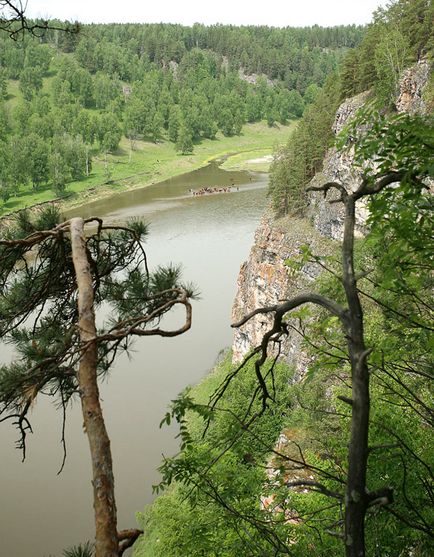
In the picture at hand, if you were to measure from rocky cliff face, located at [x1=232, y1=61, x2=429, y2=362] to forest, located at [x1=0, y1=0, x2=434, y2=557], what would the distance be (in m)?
0.41

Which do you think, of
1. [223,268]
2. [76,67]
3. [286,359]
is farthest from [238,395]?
[76,67]

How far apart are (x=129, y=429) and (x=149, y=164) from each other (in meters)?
72.2

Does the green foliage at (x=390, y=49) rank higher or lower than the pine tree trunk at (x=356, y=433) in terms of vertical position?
higher

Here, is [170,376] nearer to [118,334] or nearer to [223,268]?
[223,268]

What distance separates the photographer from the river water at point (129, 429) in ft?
64.3

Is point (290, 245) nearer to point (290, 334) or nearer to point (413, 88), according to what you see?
point (290, 334)

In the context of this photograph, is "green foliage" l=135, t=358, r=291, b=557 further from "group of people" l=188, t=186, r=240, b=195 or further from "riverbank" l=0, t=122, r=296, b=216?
"group of people" l=188, t=186, r=240, b=195

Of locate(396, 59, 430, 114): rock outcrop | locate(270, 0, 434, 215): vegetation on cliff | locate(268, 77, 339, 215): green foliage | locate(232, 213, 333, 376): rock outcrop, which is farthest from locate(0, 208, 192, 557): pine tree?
locate(270, 0, 434, 215): vegetation on cliff

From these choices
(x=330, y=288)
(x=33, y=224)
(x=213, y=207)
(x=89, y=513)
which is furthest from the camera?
(x=213, y=207)

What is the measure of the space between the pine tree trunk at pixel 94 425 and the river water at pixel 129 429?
392 inches

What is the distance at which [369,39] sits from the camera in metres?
42.3

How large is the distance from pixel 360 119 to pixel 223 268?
35.8m

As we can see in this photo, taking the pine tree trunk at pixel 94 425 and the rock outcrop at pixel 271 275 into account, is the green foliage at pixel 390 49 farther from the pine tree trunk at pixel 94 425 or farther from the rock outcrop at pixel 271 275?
the pine tree trunk at pixel 94 425

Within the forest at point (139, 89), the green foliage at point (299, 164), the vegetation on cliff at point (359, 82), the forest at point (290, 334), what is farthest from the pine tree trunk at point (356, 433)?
the forest at point (139, 89)
